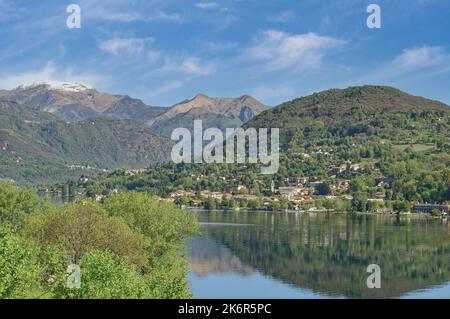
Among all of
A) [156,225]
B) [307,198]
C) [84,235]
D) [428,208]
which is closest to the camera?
[84,235]

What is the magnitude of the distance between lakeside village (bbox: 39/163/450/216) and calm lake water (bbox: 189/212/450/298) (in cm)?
4623

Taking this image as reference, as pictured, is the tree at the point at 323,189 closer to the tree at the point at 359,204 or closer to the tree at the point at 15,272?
the tree at the point at 359,204

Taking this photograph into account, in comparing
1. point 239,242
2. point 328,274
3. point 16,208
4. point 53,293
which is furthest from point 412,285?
point 53,293

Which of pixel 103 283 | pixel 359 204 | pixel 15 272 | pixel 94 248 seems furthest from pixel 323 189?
pixel 15 272

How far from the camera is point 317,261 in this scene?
6456cm

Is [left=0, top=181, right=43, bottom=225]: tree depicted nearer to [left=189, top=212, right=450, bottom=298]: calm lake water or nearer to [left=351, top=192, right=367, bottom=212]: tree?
[left=189, top=212, right=450, bottom=298]: calm lake water

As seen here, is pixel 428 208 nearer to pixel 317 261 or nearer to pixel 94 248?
pixel 317 261

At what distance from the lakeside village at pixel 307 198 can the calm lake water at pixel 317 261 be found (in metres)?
46.2

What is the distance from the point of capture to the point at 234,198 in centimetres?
16762

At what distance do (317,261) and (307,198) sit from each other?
106189 mm

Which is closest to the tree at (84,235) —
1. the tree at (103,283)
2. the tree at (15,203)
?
the tree at (103,283)

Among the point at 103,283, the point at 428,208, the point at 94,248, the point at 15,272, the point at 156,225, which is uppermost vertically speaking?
the point at 156,225

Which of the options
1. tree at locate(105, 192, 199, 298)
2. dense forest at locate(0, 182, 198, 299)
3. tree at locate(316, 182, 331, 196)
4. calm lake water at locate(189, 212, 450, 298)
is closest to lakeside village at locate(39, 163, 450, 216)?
tree at locate(316, 182, 331, 196)
